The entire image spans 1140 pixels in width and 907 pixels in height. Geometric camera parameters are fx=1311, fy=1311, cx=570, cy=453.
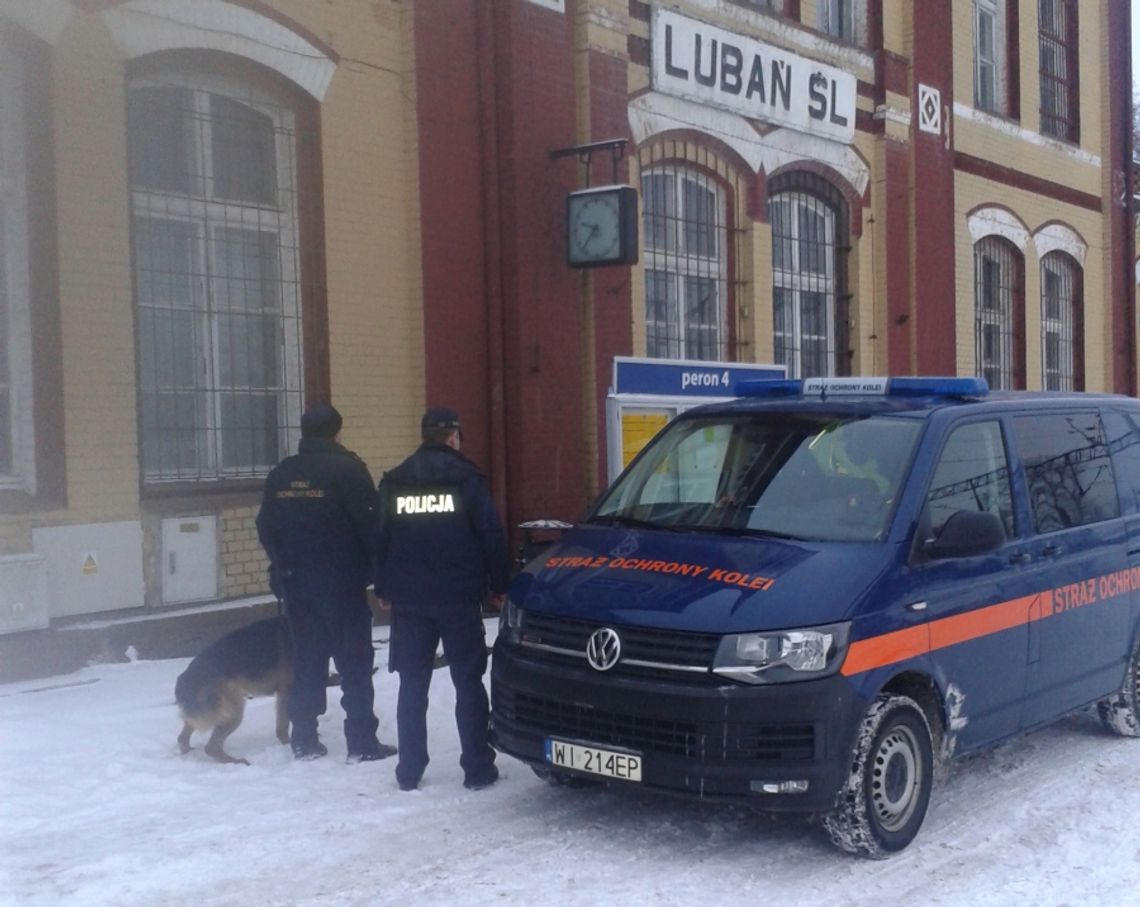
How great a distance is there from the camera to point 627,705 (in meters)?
5.24

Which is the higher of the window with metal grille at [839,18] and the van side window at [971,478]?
the window with metal grille at [839,18]

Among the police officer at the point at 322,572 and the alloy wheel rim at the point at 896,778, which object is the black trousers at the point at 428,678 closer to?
the police officer at the point at 322,572

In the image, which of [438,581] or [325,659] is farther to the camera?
[325,659]

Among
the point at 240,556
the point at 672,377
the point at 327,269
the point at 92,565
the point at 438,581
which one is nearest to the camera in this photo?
the point at 438,581

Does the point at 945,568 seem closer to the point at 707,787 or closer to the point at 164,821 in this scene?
the point at 707,787

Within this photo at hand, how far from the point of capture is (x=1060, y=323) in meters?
20.8

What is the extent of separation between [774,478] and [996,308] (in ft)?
46.5

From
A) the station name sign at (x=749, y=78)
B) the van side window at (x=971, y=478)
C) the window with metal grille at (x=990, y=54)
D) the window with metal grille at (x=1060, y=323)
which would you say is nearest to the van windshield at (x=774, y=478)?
the van side window at (x=971, y=478)

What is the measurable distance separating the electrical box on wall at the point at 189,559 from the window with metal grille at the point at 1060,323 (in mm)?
14693

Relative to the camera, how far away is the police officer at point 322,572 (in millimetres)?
6723

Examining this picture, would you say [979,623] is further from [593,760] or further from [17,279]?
[17,279]

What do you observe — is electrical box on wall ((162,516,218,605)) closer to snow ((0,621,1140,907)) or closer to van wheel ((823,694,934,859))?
snow ((0,621,1140,907))

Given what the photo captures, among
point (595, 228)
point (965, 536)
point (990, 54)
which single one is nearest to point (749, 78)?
point (595, 228)

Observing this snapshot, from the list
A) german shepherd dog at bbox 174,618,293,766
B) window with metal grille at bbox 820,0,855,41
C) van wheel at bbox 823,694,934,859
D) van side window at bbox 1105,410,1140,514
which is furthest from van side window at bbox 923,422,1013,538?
window with metal grille at bbox 820,0,855,41
